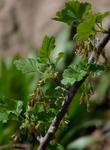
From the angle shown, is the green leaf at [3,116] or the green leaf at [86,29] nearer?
the green leaf at [86,29]

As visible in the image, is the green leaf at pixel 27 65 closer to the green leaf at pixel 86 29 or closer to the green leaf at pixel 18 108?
the green leaf at pixel 18 108

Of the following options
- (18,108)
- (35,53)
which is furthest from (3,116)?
(35,53)

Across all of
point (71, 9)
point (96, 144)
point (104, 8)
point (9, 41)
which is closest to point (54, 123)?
point (71, 9)

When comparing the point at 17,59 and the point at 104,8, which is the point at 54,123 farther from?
the point at 104,8

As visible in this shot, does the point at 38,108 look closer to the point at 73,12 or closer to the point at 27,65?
the point at 27,65

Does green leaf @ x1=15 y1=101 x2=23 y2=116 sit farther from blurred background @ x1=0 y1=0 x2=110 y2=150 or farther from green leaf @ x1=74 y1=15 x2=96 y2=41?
blurred background @ x1=0 y1=0 x2=110 y2=150

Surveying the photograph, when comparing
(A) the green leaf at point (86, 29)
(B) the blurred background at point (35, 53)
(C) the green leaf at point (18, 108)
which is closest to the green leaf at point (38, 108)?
(C) the green leaf at point (18, 108)
